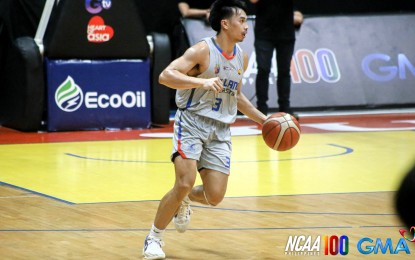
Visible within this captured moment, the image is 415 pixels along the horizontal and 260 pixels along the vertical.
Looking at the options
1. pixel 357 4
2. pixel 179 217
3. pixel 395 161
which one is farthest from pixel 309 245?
pixel 357 4

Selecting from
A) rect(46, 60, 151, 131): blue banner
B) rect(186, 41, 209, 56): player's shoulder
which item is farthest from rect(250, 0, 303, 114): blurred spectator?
rect(186, 41, 209, 56): player's shoulder

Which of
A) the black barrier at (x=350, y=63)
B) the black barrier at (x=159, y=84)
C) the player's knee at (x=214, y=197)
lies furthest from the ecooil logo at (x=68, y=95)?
the player's knee at (x=214, y=197)

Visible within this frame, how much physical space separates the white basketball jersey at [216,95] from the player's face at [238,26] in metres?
0.15

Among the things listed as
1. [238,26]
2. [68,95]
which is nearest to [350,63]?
[68,95]

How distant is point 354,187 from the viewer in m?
8.06

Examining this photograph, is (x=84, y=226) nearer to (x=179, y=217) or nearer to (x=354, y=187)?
(x=179, y=217)

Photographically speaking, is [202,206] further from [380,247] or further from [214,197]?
[380,247]

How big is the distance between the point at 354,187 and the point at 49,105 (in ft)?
18.8

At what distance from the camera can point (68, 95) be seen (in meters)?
12.4

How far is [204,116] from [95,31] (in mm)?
7102

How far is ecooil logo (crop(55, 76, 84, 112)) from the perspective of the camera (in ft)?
40.4

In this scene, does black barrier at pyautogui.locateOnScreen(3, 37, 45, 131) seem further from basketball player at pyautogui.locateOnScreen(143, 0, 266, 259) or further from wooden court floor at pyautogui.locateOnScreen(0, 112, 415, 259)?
basketball player at pyautogui.locateOnScreen(143, 0, 266, 259)

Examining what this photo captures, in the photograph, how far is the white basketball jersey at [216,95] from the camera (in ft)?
18.4

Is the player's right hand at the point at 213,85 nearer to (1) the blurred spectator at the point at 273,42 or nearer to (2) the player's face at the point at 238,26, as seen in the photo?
(2) the player's face at the point at 238,26
